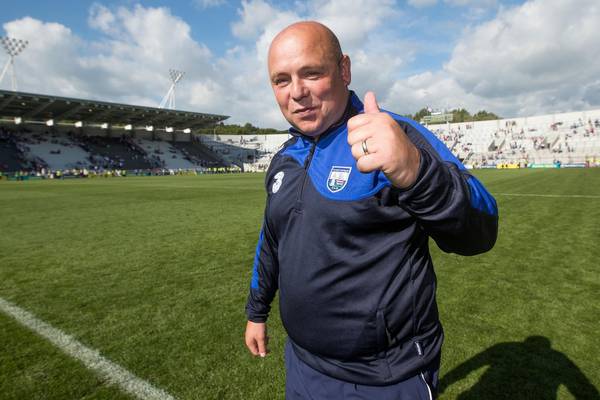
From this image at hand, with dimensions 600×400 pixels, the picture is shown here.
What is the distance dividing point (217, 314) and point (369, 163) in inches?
139

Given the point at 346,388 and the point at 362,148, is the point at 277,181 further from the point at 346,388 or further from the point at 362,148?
the point at 346,388

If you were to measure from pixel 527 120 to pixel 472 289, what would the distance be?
239 feet

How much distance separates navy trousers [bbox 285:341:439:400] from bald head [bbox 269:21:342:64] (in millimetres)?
1260

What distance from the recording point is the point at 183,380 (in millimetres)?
2814

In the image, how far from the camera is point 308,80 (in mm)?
1348

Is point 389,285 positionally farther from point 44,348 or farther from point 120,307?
point 120,307

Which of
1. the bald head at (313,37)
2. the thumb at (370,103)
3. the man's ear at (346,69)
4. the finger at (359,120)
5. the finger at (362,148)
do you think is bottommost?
the finger at (362,148)

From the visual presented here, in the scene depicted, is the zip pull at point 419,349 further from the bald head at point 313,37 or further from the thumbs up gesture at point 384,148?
the bald head at point 313,37

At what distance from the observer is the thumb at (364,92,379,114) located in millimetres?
1096

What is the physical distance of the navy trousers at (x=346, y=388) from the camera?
133 centimetres

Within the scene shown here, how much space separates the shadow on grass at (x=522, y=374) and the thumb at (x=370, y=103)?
2.55 meters

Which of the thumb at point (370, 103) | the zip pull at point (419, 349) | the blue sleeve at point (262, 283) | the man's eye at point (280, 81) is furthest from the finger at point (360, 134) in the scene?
the blue sleeve at point (262, 283)

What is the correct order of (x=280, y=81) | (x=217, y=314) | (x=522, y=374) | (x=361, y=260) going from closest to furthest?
1. (x=361, y=260)
2. (x=280, y=81)
3. (x=522, y=374)
4. (x=217, y=314)

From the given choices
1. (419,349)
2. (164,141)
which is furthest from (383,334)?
(164,141)
